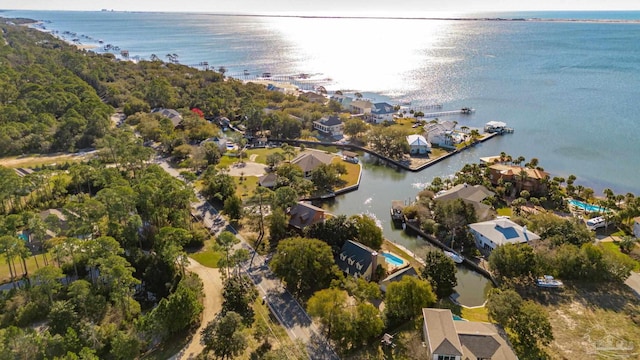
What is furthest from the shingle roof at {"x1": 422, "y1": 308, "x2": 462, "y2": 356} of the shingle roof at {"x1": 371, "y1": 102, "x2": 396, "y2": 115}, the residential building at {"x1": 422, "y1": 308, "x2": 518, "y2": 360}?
the shingle roof at {"x1": 371, "y1": 102, "x2": 396, "y2": 115}

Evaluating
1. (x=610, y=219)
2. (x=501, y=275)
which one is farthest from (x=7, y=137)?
(x=610, y=219)

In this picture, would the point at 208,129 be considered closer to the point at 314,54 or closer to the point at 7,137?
the point at 7,137

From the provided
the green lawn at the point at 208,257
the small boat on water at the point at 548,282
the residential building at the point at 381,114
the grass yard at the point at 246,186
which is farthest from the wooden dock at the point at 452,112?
the green lawn at the point at 208,257

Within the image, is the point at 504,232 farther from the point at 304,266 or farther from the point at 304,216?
the point at 304,266

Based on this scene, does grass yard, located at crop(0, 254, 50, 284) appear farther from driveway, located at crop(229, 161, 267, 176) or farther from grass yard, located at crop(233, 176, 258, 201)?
driveway, located at crop(229, 161, 267, 176)

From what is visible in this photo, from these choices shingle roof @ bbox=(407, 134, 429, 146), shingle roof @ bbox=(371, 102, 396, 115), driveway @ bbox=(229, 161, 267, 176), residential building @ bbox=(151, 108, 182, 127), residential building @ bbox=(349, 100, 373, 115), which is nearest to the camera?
driveway @ bbox=(229, 161, 267, 176)

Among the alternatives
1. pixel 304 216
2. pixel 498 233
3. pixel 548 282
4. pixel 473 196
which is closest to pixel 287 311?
pixel 304 216
